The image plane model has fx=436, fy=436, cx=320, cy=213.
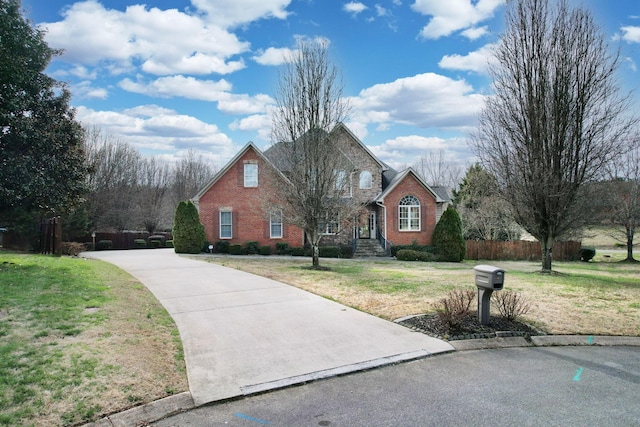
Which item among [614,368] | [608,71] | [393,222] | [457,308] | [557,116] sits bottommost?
[614,368]

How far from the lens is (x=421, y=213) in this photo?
94.7 feet

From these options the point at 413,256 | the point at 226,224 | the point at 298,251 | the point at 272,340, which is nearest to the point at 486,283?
the point at 272,340

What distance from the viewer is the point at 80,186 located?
15352 millimetres

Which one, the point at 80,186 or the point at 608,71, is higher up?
the point at 608,71

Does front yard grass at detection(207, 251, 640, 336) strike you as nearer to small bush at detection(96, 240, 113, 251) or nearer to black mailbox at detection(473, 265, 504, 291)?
black mailbox at detection(473, 265, 504, 291)

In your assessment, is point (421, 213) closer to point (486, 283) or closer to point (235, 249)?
point (235, 249)

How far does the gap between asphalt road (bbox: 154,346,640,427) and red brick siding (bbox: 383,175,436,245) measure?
22.6 meters

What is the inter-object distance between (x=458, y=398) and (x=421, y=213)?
24.9 metres

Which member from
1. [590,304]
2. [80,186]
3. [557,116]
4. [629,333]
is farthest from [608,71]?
[80,186]

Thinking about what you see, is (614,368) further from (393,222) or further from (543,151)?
(393,222)

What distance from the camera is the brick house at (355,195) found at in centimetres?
2719

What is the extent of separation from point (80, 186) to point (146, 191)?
3733 centimetres

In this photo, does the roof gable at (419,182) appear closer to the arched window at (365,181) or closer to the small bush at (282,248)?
the arched window at (365,181)

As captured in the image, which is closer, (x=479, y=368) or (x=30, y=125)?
(x=479, y=368)
